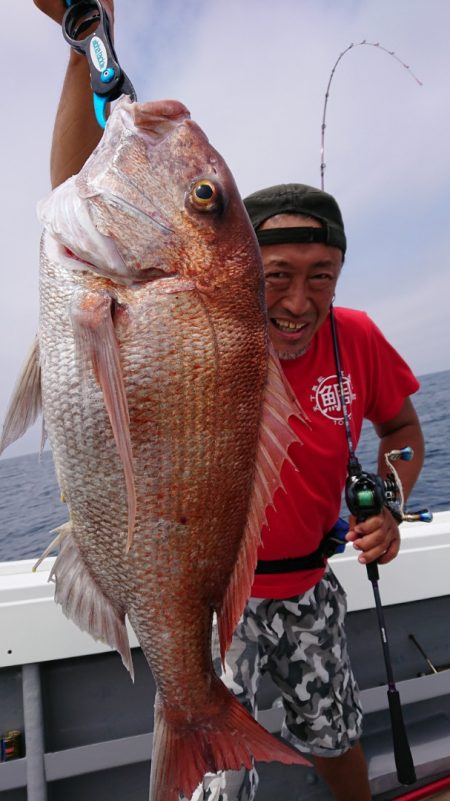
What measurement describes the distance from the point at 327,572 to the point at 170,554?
1273 millimetres

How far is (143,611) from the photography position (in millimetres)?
1234

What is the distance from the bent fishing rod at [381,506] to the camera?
73.0 inches

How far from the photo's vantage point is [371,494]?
1.86 m

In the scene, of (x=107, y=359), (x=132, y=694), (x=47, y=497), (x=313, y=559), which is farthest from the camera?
(x=47, y=497)

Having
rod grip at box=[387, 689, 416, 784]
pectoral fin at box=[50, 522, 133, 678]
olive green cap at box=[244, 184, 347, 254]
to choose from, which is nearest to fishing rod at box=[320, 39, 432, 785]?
rod grip at box=[387, 689, 416, 784]

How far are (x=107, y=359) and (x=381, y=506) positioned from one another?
1186 mm

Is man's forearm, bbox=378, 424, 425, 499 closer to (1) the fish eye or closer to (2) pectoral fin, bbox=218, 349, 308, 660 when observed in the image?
(2) pectoral fin, bbox=218, 349, 308, 660

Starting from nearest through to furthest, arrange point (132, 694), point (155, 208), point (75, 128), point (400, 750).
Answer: point (155, 208), point (75, 128), point (400, 750), point (132, 694)

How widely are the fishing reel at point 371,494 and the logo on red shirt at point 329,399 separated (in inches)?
7.4

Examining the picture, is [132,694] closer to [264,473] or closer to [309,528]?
[309,528]

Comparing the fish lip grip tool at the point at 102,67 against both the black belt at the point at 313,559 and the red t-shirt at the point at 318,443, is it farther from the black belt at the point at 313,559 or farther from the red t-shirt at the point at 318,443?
the black belt at the point at 313,559

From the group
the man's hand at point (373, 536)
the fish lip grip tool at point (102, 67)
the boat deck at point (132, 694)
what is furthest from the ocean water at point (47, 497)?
the fish lip grip tool at point (102, 67)

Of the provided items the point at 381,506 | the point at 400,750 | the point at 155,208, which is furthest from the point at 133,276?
the point at 400,750

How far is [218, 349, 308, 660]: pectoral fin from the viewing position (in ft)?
4.19
